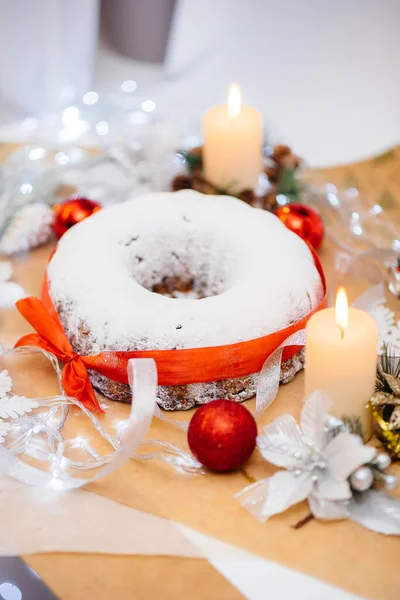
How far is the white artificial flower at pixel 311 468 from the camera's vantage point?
1.19m

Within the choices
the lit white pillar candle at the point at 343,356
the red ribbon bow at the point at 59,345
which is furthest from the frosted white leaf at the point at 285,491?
the red ribbon bow at the point at 59,345

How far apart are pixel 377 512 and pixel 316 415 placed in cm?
17

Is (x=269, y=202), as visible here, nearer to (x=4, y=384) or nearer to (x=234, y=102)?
(x=234, y=102)

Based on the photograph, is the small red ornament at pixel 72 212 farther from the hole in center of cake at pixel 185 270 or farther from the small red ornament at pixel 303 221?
the small red ornament at pixel 303 221

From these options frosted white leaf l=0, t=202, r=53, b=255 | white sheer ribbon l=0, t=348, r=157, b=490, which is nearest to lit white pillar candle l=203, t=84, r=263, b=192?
frosted white leaf l=0, t=202, r=53, b=255

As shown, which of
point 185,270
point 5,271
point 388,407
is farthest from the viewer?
point 5,271

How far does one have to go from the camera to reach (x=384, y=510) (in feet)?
3.98

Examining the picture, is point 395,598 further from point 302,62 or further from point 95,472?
point 302,62

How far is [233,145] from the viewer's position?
1.86 metres

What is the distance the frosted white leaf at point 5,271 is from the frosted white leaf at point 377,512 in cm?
92

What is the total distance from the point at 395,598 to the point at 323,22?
196cm

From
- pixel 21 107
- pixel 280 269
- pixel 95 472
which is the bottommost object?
pixel 21 107

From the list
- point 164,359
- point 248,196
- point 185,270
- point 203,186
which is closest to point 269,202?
point 248,196

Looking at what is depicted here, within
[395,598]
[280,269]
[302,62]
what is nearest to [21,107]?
[302,62]
